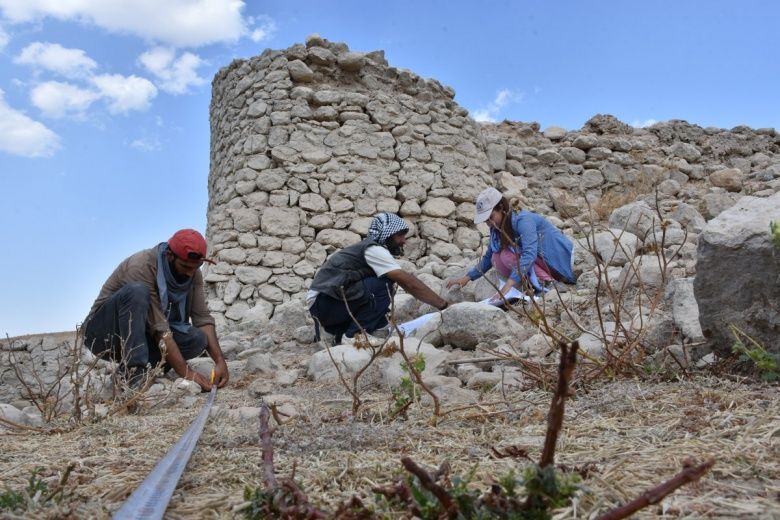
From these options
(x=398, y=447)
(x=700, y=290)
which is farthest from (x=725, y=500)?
(x=700, y=290)

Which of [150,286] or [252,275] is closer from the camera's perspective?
[150,286]

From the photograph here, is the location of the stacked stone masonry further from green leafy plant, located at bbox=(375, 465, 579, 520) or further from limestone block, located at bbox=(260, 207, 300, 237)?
green leafy plant, located at bbox=(375, 465, 579, 520)

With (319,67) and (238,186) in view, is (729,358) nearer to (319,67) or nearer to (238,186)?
(238,186)

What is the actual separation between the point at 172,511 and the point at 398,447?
0.62 metres

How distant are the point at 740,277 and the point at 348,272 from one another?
3076 millimetres


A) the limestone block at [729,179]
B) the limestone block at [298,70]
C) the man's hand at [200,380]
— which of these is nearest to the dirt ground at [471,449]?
the man's hand at [200,380]

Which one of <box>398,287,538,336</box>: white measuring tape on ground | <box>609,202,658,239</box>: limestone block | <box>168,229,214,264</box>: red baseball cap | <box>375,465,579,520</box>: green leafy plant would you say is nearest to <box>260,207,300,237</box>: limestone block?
<box>398,287,538,336</box>: white measuring tape on ground

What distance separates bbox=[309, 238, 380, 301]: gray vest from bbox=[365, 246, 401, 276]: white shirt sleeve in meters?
0.06

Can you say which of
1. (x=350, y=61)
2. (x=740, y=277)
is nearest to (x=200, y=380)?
(x=740, y=277)

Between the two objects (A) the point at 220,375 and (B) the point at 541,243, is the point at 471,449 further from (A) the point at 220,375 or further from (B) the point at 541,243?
(B) the point at 541,243

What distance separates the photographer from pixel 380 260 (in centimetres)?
482

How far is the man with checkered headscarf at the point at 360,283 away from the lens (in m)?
4.83

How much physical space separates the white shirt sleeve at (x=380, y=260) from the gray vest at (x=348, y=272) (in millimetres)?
63

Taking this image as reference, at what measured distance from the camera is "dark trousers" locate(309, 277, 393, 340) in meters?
4.87
